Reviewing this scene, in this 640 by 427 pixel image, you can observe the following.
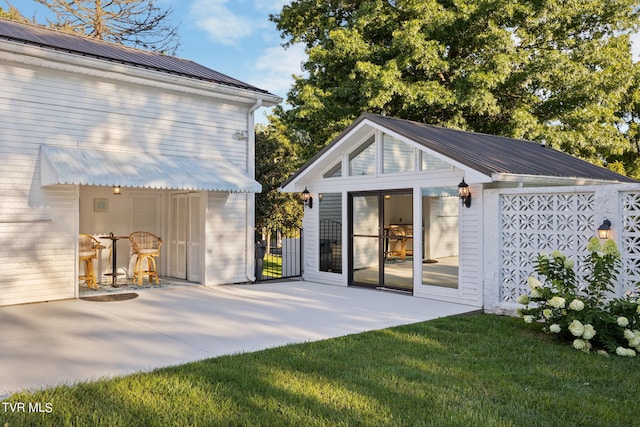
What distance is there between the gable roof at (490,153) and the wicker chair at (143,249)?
407 centimetres

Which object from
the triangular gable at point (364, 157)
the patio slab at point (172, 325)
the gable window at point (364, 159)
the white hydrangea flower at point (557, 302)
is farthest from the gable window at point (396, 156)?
the white hydrangea flower at point (557, 302)

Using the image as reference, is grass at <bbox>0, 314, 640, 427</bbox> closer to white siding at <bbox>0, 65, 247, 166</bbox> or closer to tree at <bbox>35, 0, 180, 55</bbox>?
white siding at <bbox>0, 65, 247, 166</bbox>

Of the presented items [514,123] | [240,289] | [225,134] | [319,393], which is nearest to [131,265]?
[240,289]

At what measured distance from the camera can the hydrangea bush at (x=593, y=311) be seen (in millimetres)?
7000

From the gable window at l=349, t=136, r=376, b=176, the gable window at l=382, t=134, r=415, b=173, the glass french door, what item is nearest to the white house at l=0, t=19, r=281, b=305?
the gable window at l=349, t=136, r=376, b=176

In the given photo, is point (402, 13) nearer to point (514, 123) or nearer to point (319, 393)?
point (514, 123)

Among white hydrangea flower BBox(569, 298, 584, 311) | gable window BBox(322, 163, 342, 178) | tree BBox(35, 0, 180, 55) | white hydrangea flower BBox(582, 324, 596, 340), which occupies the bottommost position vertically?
white hydrangea flower BBox(582, 324, 596, 340)

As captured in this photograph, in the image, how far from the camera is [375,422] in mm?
4527

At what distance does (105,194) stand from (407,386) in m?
11.2

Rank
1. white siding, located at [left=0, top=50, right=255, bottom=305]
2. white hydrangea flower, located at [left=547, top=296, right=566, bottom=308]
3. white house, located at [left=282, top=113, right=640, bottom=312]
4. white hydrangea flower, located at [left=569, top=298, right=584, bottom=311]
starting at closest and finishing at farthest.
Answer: white hydrangea flower, located at [left=569, top=298, right=584, bottom=311]
white hydrangea flower, located at [left=547, top=296, right=566, bottom=308]
white house, located at [left=282, top=113, right=640, bottom=312]
white siding, located at [left=0, top=50, right=255, bottom=305]

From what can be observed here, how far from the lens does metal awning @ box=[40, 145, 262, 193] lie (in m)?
10.2

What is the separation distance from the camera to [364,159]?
513 inches

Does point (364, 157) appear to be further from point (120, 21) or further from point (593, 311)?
point (120, 21)

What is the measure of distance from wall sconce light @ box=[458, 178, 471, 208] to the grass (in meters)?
3.86
